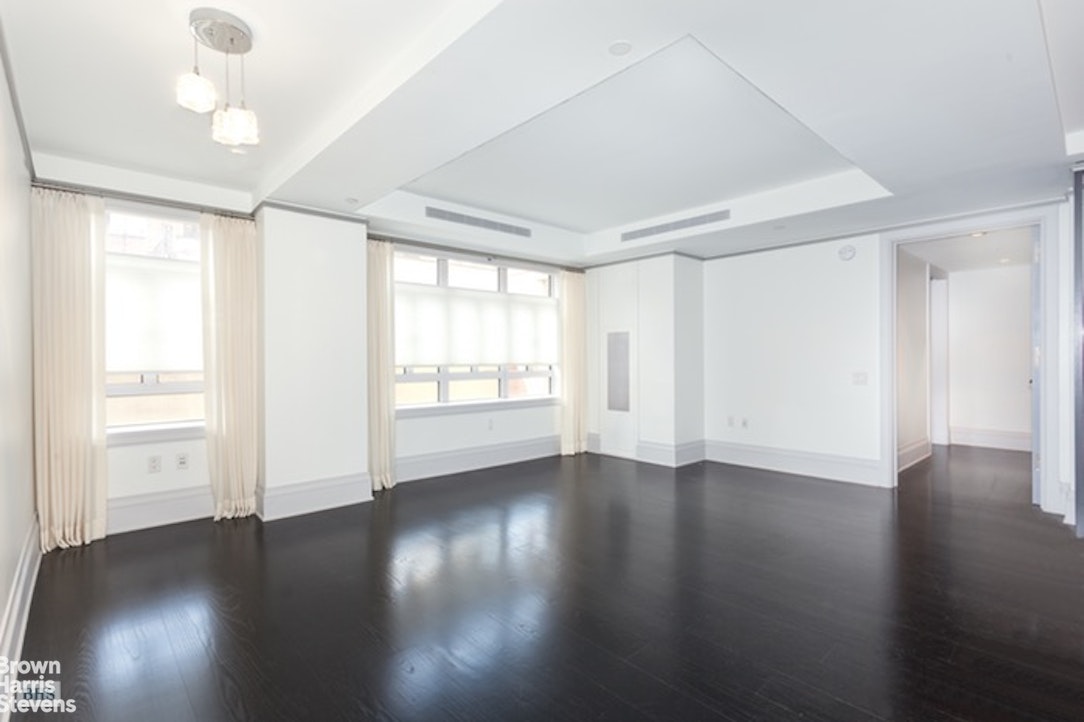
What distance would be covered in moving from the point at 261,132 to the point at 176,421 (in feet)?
8.57

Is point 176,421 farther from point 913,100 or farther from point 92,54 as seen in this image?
point 913,100

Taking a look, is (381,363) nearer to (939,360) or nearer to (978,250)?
(978,250)

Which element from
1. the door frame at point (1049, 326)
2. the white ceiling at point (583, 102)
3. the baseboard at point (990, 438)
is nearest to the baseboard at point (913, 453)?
the baseboard at point (990, 438)

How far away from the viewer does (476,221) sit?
5.52 m

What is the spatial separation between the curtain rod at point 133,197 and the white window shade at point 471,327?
1735 mm

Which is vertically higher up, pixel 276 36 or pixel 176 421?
pixel 276 36

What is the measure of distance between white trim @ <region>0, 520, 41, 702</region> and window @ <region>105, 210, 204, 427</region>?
1.15 meters

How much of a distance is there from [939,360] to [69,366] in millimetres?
10297

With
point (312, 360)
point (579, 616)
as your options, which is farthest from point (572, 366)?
point (579, 616)

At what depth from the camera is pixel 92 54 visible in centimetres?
258

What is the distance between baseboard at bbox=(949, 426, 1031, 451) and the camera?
7219 millimetres

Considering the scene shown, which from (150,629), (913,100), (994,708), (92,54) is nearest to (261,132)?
(92,54)

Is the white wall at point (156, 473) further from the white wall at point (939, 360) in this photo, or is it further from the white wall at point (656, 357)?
the white wall at point (939, 360)

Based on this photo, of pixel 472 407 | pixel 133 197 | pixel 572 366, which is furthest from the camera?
pixel 572 366
